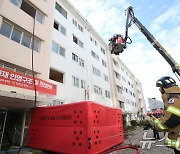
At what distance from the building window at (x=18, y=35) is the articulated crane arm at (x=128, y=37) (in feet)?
18.9

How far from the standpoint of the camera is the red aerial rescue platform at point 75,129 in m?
3.73

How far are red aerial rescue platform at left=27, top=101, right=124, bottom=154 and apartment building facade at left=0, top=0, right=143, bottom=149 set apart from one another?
6.54ft

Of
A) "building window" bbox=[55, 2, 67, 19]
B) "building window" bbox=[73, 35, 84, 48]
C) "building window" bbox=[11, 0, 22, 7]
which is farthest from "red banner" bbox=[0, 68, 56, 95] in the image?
"building window" bbox=[55, 2, 67, 19]

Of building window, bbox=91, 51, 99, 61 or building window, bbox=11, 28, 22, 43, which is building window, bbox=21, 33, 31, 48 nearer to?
building window, bbox=11, 28, 22, 43

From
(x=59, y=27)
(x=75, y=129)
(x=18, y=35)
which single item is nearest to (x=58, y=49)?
(x=59, y=27)

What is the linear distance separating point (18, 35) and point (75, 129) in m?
9.01

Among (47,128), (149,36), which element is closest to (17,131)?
(47,128)

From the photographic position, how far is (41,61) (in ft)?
36.9

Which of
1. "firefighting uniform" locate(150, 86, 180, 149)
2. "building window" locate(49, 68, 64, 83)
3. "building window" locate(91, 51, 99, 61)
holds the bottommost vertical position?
"firefighting uniform" locate(150, 86, 180, 149)

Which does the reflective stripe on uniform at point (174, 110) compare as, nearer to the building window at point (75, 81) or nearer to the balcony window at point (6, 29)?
the balcony window at point (6, 29)

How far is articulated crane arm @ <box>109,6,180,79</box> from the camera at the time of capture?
26.6 ft

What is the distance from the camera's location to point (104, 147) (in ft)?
13.7

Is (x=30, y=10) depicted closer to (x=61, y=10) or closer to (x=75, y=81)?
(x=61, y=10)

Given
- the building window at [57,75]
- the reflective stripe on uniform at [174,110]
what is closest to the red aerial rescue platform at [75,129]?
the reflective stripe on uniform at [174,110]
